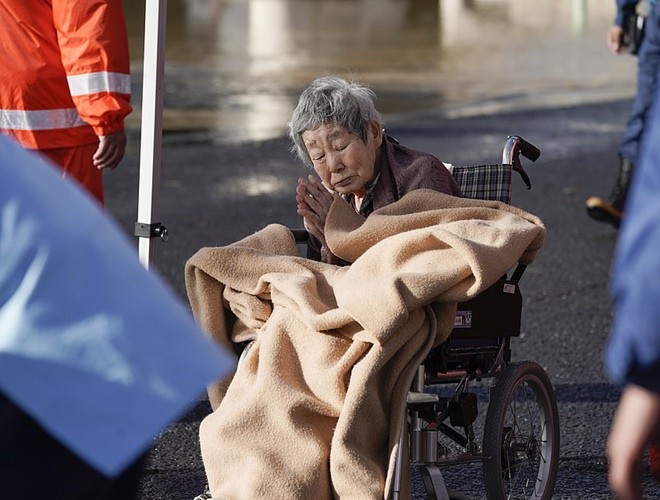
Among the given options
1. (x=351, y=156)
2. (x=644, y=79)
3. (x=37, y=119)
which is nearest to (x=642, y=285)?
(x=351, y=156)

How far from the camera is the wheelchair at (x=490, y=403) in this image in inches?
149

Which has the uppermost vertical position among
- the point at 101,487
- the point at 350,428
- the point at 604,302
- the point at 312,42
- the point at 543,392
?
the point at 101,487

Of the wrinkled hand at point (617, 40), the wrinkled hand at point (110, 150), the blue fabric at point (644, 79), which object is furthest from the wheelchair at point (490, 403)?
the wrinkled hand at point (617, 40)

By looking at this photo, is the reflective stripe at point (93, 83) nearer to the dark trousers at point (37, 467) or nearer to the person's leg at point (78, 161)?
the person's leg at point (78, 161)

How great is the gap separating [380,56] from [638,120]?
937 cm

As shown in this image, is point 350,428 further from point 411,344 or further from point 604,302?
point 604,302

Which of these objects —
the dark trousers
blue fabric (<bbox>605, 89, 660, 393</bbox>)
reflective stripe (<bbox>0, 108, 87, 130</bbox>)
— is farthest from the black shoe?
the dark trousers

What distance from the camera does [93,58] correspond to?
14.4 feet

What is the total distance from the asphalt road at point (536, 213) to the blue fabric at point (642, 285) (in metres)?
2.39

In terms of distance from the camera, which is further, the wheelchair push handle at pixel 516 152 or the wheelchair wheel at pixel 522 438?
the wheelchair push handle at pixel 516 152

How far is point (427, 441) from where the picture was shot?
12.4 ft

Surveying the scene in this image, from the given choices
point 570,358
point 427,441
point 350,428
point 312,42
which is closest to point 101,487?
point 350,428

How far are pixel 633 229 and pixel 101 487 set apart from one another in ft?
2.90

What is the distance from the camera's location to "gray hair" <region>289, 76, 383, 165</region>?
409cm
